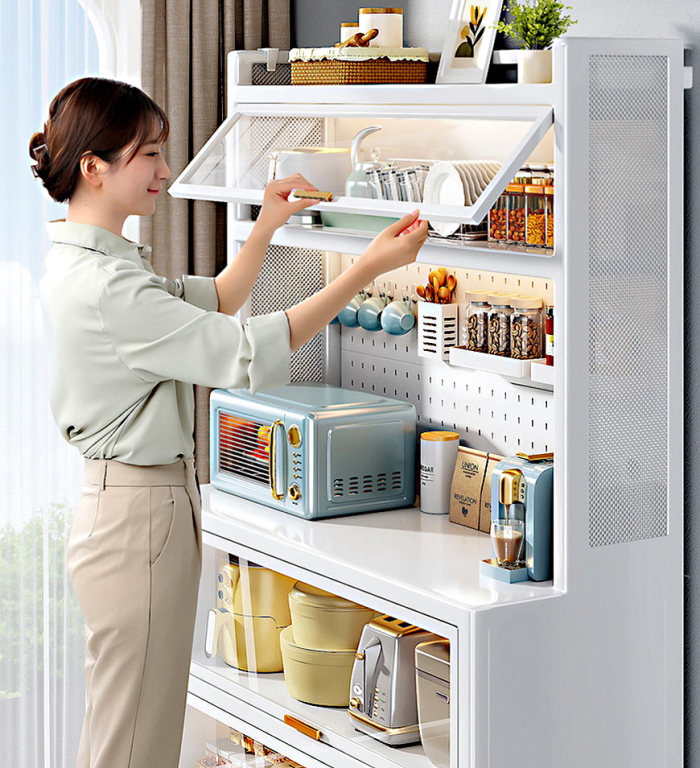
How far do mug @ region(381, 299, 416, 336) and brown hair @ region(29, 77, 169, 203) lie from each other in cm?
95

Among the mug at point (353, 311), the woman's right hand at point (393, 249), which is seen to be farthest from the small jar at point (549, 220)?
the mug at point (353, 311)

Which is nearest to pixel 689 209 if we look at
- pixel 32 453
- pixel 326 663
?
pixel 326 663

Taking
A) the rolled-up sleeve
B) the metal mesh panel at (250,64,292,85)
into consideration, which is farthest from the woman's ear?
the metal mesh panel at (250,64,292,85)

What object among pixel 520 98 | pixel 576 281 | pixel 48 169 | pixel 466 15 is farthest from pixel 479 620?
pixel 466 15

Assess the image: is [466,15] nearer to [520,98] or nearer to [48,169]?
[520,98]

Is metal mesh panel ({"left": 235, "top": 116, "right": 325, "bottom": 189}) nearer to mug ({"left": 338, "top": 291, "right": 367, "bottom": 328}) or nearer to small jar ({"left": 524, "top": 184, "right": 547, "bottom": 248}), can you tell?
mug ({"left": 338, "top": 291, "right": 367, "bottom": 328})

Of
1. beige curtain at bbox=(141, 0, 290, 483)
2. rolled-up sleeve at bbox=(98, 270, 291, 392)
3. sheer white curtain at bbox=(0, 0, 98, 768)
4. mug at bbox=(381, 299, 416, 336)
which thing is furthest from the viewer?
beige curtain at bbox=(141, 0, 290, 483)

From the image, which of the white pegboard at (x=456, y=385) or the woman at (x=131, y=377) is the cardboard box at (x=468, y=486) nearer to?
the white pegboard at (x=456, y=385)

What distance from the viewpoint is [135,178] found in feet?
6.74

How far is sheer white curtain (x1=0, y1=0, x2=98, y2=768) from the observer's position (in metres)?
3.07

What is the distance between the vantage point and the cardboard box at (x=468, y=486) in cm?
256

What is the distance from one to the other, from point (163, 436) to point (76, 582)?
0.32 m

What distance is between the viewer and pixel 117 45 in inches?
125

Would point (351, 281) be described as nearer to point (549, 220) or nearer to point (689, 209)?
point (549, 220)
